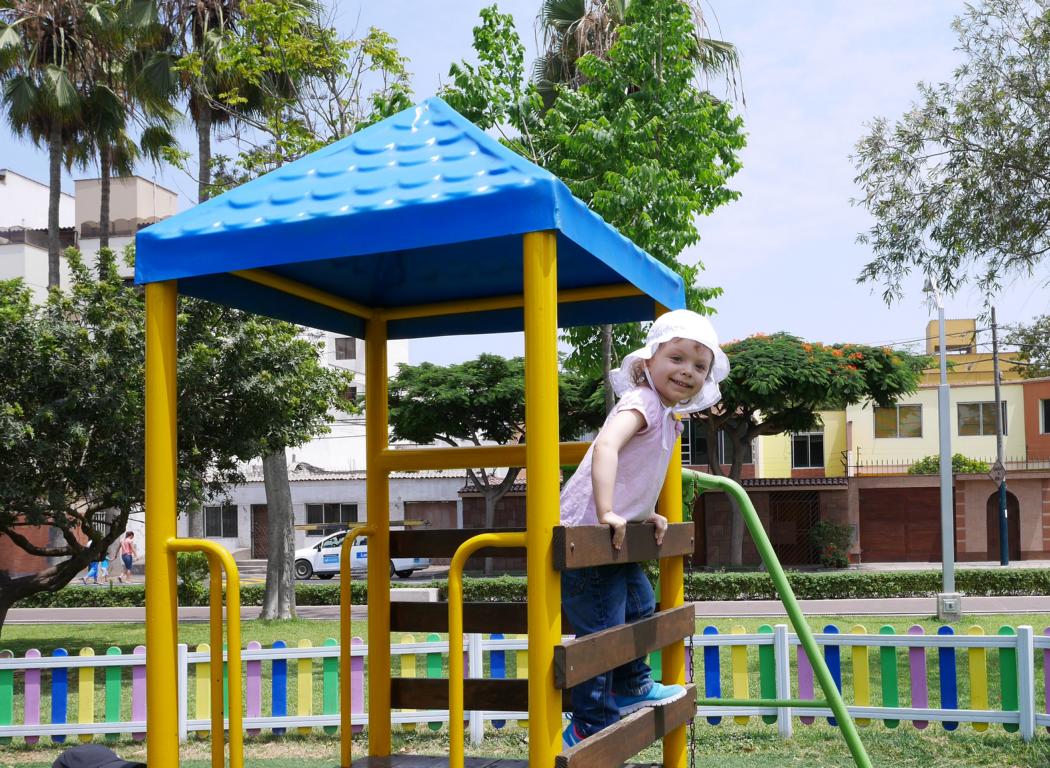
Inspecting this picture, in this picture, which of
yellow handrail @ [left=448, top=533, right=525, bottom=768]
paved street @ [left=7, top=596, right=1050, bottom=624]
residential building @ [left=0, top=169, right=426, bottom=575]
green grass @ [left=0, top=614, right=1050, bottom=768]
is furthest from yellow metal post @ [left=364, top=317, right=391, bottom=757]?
residential building @ [left=0, top=169, right=426, bottom=575]

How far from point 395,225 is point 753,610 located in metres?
18.2

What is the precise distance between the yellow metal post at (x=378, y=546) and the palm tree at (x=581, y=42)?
32.9 feet

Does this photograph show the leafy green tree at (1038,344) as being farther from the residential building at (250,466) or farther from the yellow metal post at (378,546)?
the residential building at (250,466)

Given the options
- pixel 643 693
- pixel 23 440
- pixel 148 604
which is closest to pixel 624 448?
pixel 643 693

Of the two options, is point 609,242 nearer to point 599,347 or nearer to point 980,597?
point 599,347

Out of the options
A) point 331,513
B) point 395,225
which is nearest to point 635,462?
point 395,225

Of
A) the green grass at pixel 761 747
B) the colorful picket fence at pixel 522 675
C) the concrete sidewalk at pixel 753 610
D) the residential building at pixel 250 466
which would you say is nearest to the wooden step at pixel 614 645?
the green grass at pixel 761 747

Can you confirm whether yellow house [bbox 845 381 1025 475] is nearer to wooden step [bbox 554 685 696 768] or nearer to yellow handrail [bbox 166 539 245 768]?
wooden step [bbox 554 685 696 768]

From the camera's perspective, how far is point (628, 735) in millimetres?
3758

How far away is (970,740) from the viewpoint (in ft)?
26.6

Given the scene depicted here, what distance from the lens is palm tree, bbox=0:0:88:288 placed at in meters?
24.2

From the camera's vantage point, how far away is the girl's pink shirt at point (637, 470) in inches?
151

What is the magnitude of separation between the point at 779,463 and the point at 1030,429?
946cm

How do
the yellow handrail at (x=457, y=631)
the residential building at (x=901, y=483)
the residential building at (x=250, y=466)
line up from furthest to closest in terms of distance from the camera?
the residential building at (x=250, y=466) → the residential building at (x=901, y=483) → the yellow handrail at (x=457, y=631)
